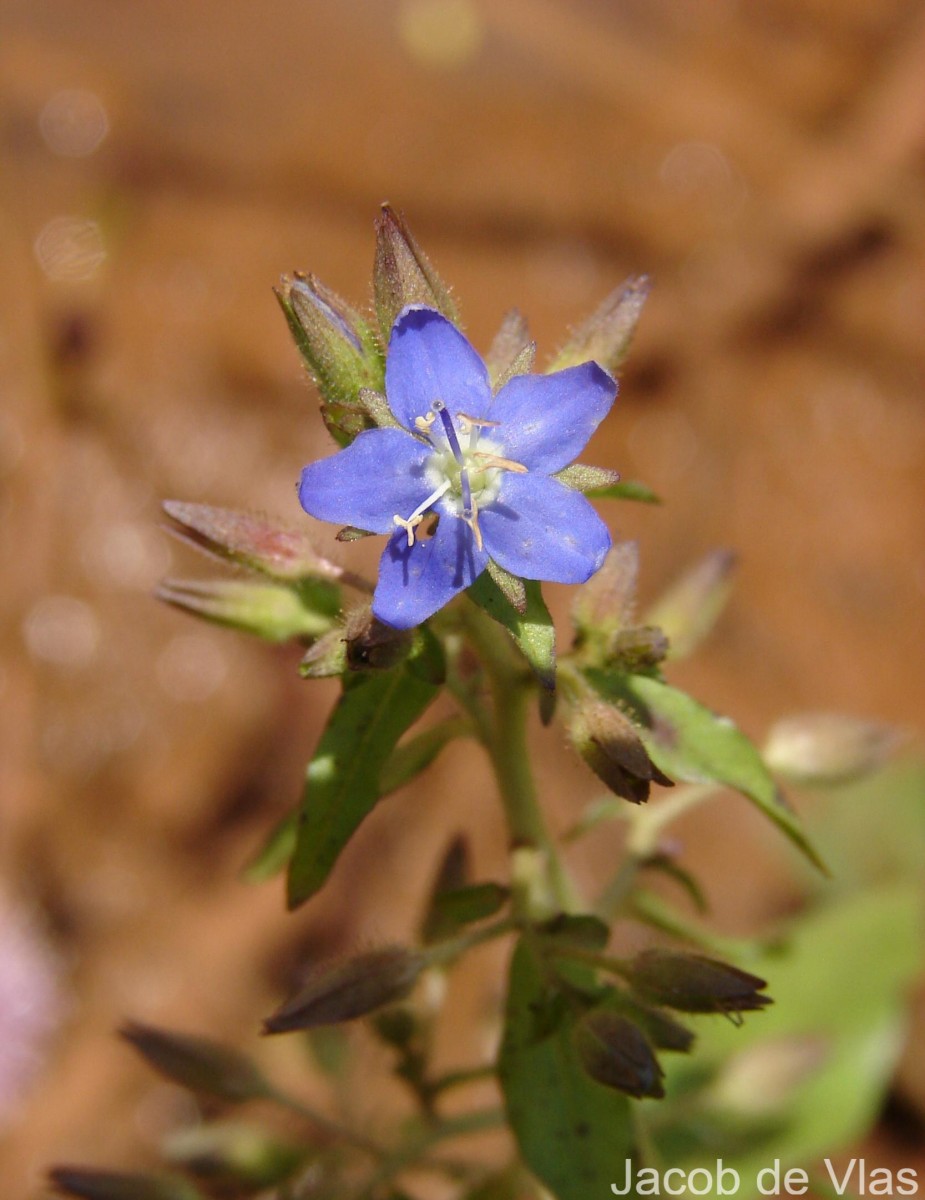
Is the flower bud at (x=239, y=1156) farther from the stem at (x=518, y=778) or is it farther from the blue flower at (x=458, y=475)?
the blue flower at (x=458, y=475)

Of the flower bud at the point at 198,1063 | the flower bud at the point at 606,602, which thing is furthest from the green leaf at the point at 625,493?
the flower bud at the point at 198,1063

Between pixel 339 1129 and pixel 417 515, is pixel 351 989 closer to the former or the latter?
pixel 339 1129

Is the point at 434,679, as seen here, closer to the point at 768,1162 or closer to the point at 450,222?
the point at 768,1162

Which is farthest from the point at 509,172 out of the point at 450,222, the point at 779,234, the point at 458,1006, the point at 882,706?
the point at 458,1006

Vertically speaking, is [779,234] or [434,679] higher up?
[779,234]

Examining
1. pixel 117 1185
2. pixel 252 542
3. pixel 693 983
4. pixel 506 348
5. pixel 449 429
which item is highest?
pixel 506 348

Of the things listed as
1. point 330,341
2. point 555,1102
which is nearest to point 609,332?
point 330,341
